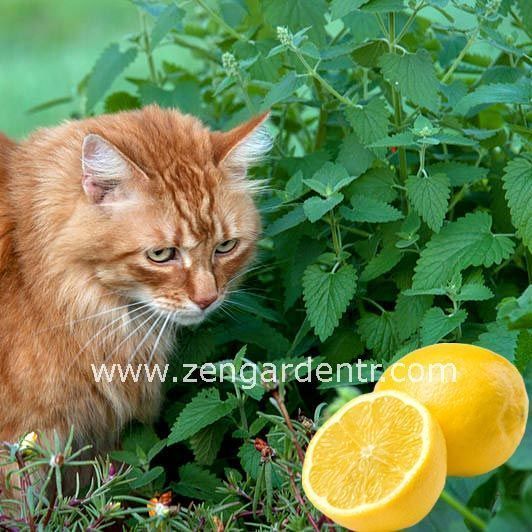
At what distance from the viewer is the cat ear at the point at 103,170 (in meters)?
2.31

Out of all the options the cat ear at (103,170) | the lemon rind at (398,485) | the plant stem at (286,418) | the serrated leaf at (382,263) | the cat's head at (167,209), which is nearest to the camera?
the lemon rind at (398,485)

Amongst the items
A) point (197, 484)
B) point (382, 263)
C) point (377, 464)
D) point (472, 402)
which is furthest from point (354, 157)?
point (377, 464)

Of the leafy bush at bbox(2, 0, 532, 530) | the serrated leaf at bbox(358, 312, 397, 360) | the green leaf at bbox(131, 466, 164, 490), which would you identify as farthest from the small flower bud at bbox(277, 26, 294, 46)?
the green leaf at bbox(131, 466, 164, 490)

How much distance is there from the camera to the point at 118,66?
335 cm

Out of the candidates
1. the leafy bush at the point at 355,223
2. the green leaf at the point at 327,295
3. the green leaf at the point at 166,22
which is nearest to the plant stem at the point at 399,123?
the leafy bush at the point at 355,223

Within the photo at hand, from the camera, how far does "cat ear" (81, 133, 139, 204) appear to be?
2307mm

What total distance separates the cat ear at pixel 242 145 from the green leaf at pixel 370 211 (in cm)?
28

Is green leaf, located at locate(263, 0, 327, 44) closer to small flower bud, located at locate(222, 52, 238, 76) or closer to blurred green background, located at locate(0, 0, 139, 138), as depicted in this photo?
small flower bud, located at locate(222, 52, 238, 76)

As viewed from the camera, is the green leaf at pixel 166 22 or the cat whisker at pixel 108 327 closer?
the cat whisker at pixel 108 327

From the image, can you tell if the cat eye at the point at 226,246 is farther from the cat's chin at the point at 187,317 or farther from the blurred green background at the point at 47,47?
the blurred green background at the point at 47,47

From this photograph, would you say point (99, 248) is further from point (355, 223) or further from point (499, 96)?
point (499, 96)

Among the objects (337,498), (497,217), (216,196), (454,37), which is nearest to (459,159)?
(497,217)

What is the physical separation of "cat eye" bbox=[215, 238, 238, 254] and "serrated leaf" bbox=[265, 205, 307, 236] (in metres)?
0.16

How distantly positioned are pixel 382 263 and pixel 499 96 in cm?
54
